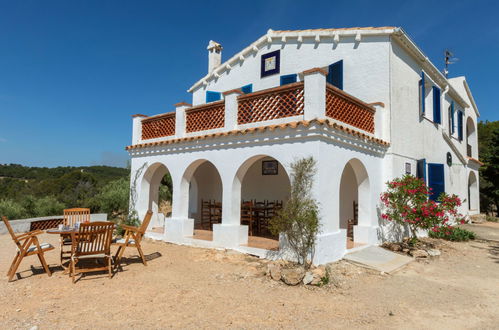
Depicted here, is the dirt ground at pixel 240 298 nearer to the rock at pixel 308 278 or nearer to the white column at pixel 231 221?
the rock at pixel 308 278

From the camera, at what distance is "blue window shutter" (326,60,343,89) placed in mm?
9566

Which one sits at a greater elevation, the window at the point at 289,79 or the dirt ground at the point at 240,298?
the window at the point at 289,79

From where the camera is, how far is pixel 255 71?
11.9m

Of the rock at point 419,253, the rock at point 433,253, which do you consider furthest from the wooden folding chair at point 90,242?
the rock at point 433,253

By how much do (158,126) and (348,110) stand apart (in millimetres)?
6116

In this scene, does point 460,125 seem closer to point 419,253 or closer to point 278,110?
point 419,253

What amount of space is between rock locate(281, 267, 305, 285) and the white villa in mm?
832

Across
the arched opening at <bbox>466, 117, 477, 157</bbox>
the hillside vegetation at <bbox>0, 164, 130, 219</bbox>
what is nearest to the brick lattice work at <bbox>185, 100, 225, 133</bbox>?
the hillside vegetation at <bbox>0, 164, 130, 219</bbox>

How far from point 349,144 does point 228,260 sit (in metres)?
3.86

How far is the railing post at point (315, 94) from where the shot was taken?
6379 millimetres

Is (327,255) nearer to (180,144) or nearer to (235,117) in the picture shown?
(235,117)

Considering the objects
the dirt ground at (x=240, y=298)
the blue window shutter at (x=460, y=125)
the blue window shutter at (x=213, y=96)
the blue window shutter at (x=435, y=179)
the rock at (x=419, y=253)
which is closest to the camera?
the dirt ground at (x=240, y=298)

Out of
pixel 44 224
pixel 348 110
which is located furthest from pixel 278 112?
pixel 44 224

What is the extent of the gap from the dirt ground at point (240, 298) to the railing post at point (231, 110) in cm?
334
